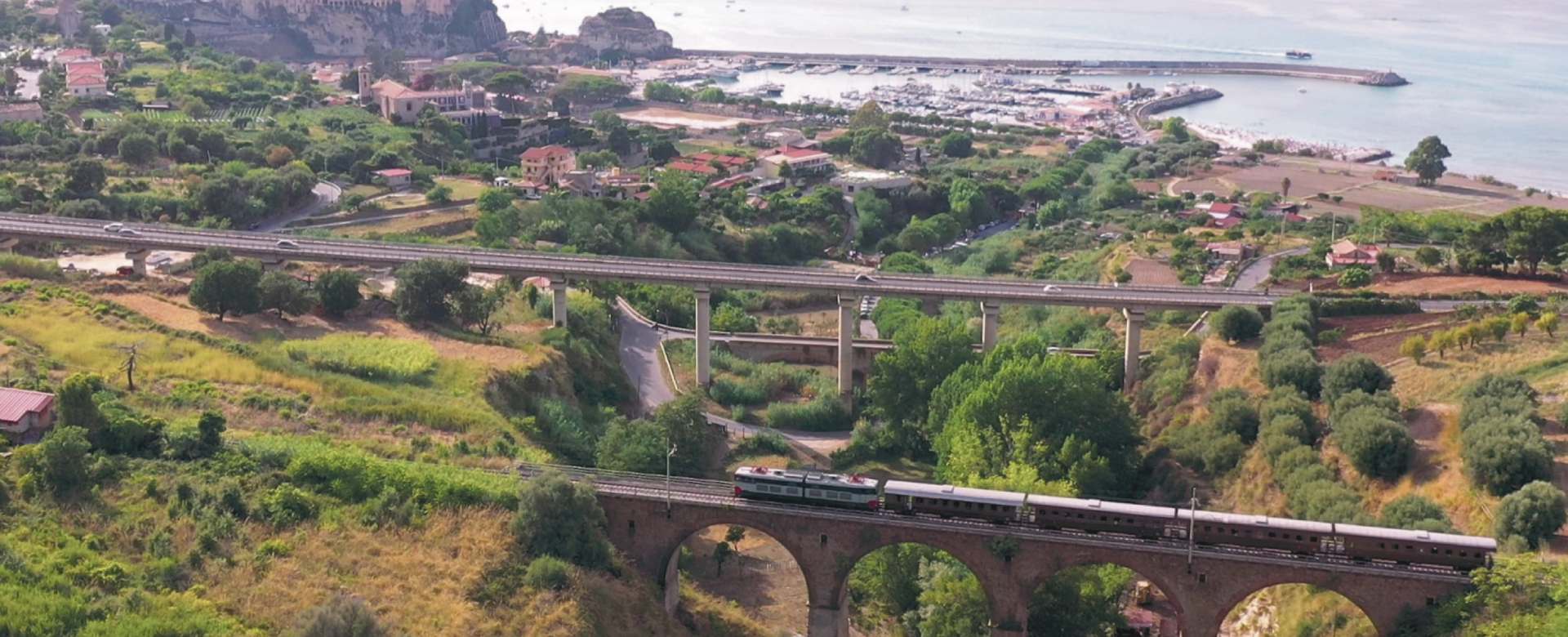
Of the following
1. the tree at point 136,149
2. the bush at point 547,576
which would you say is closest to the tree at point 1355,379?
the bush at point 547,576

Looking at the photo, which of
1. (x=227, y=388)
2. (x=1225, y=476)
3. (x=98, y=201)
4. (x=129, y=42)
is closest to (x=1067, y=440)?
(x=1225, y=476)

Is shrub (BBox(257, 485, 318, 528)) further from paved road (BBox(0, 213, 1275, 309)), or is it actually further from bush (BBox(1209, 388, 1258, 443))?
bush (BBox(1209, 388, 1258, 443))

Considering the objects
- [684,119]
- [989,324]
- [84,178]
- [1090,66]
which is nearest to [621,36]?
[684,119]

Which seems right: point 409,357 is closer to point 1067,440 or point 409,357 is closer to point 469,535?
point 469,535

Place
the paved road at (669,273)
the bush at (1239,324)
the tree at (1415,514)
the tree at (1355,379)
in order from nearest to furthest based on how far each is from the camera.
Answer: the tree at (1415,514) → the tree at (1355,379) → the bush at (1239,324) → the paved road at (669,273)

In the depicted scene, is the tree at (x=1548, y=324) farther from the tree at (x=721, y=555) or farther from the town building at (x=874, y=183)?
the town building at (x=874, y=183)

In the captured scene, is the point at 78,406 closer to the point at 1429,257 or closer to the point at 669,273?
the point at 669,273
